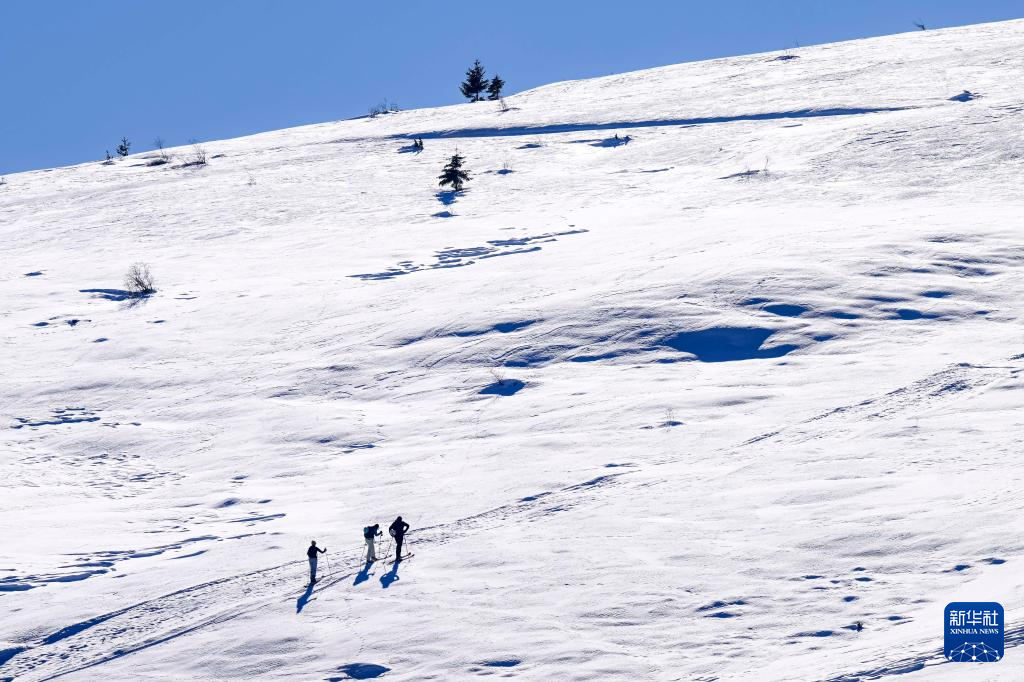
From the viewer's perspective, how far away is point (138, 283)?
27984mm

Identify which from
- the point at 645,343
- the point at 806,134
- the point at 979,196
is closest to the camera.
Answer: the point at 645,343

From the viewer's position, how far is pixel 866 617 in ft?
42.0

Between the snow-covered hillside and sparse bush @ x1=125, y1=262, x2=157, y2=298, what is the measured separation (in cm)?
37

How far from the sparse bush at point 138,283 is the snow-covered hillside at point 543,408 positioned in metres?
0.37

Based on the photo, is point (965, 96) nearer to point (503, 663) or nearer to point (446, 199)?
point (446, 199)

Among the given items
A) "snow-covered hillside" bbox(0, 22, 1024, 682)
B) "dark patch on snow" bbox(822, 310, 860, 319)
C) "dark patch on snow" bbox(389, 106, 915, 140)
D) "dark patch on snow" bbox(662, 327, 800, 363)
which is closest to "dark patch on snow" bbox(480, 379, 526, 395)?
"snow-covered hillside" bbox(0, 22, 1024, 682)

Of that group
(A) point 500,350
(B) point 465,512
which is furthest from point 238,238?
(B) point 465,512

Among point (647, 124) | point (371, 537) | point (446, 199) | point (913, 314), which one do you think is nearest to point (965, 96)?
point (647, 124)

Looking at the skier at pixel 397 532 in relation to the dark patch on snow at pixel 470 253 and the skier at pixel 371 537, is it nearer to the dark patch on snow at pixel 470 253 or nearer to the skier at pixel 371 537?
the skier at pixel 371 537

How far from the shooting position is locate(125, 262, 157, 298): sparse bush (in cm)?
2788

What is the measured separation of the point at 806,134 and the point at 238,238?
1572cm

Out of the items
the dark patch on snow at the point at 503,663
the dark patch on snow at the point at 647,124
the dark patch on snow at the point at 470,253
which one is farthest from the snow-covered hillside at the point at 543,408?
the dark patch on snow at the point at 647,124

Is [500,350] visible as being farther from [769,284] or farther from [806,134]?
[806,134]

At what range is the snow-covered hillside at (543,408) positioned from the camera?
44.6 feet
